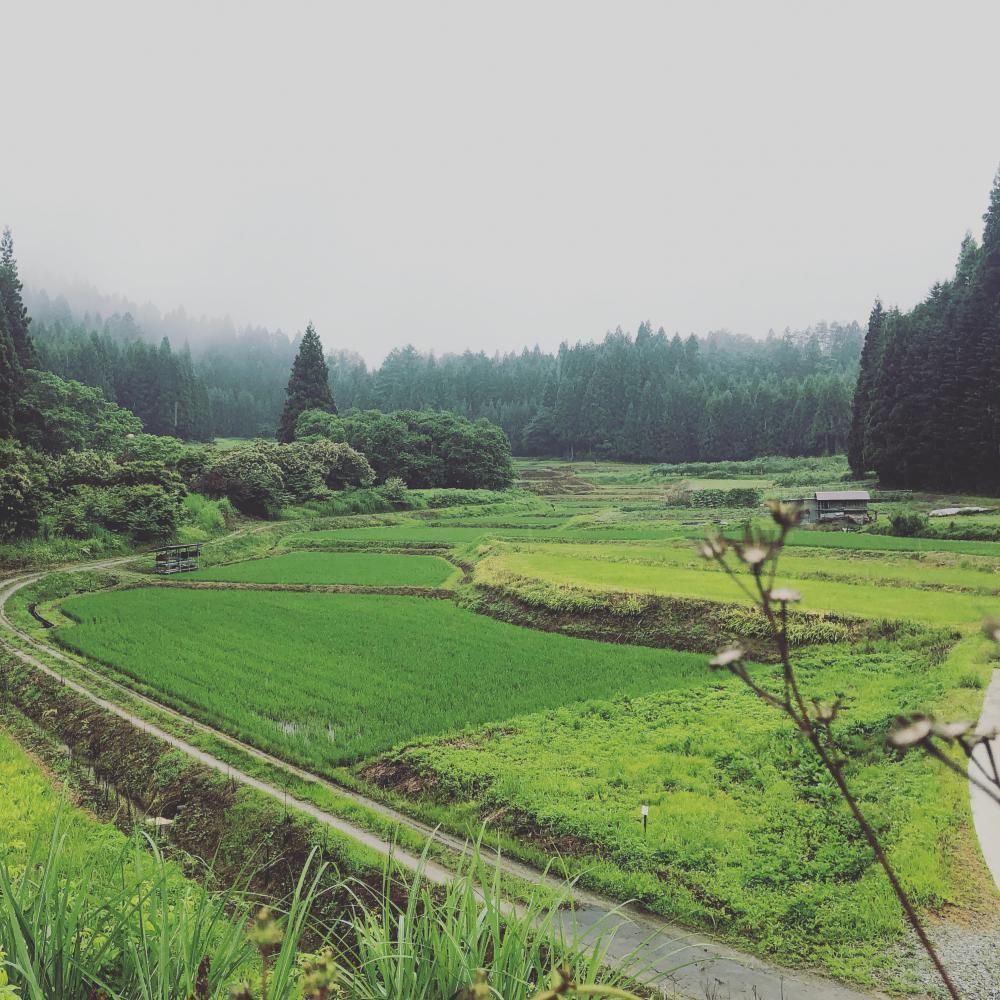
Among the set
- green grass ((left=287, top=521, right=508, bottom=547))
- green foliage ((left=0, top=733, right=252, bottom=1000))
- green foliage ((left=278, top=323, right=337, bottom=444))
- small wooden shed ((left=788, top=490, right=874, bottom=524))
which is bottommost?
green grass ((left=287, top=521, right=508, bottom=547))

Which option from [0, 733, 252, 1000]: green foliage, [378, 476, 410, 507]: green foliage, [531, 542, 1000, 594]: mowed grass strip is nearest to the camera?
[0, 733, 252, 1000]: green foliage

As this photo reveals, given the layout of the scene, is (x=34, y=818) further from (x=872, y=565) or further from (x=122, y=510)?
(x=122, y=510)

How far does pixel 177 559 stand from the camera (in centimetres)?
2753

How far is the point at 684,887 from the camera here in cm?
650

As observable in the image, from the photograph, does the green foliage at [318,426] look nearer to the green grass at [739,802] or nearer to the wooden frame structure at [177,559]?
the wooden frame structure at [177,559]

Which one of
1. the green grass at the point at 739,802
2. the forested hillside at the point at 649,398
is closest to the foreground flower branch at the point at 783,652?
the green grass at the point at 739,802

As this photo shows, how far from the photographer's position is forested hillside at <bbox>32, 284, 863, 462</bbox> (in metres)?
72.8

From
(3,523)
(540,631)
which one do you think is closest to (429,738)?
(540,631)

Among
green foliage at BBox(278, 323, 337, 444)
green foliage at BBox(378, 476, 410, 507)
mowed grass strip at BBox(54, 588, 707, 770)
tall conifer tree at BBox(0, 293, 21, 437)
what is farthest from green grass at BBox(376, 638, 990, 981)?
green foliage at BBox(278, 323, 337, 444)

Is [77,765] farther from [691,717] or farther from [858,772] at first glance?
[858,772]

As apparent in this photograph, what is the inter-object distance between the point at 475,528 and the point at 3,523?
853 inches

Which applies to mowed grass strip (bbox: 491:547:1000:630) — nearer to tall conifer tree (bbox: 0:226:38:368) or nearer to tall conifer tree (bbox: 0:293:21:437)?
tall conifer tree (bbox: 0:293:21:437)

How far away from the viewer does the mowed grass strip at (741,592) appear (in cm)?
1384

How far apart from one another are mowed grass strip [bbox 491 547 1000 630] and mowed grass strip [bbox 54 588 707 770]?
284 centimetres
